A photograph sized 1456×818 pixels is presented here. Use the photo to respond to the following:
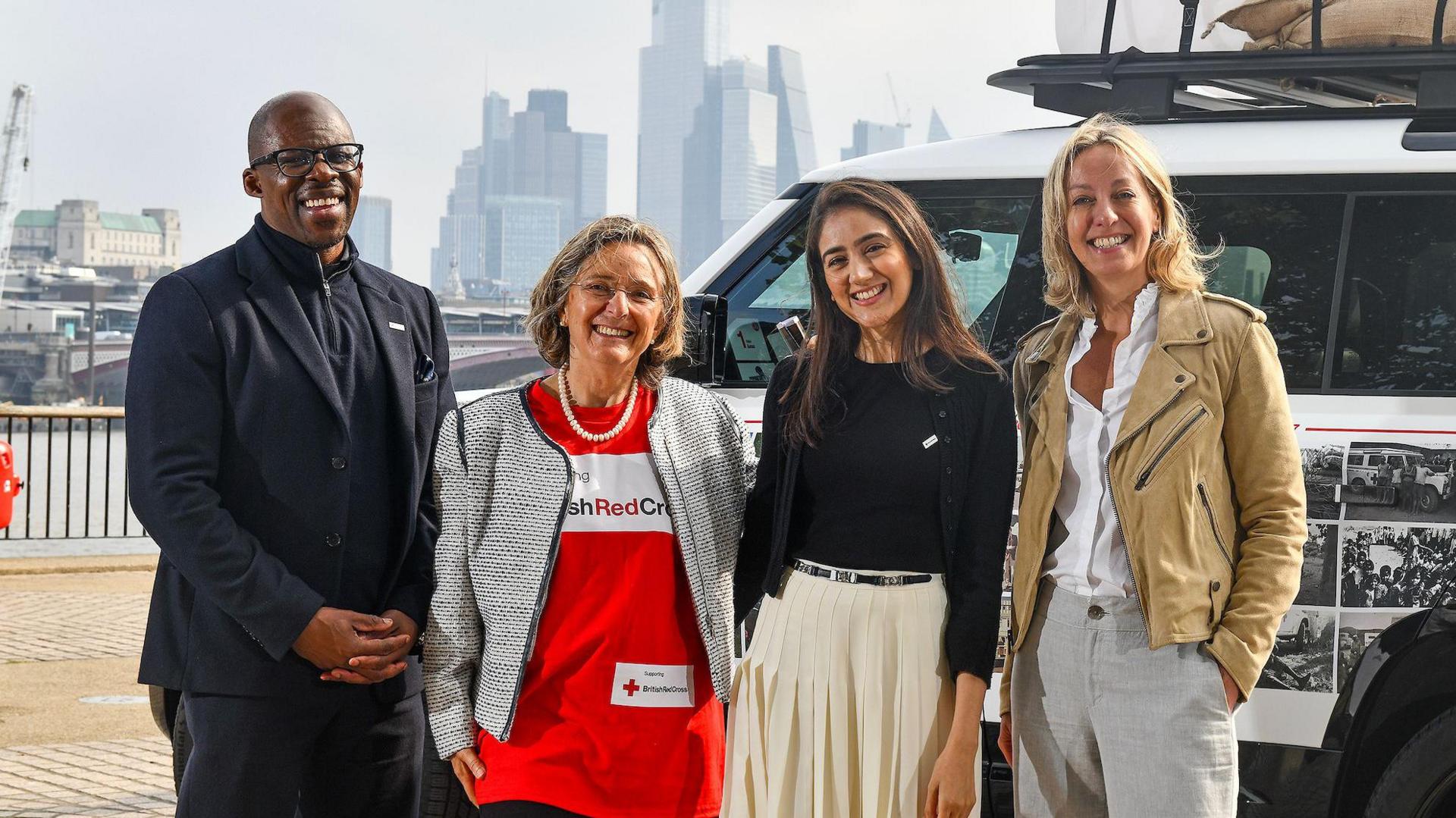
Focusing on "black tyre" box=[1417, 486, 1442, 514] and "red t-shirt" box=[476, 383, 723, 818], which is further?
"black tyre" box=[1417, 486, 1442, 514]

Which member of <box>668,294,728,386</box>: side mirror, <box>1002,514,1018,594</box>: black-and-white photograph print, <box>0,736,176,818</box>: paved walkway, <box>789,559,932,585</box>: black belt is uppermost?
<box>668,294,728,386</box>: side mirror

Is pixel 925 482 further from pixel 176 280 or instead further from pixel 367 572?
pixel 176 280

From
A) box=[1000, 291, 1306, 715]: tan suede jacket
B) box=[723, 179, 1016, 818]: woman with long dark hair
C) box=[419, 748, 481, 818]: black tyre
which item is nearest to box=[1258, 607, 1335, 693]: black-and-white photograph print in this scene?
box=[1000, 291, 1306, 715]: tan suede jacket

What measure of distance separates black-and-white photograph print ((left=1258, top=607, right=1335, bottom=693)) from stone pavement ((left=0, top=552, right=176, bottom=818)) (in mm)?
3713

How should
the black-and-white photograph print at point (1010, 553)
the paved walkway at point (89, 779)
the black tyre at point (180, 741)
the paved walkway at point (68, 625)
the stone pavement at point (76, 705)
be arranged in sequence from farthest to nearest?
the paved walkway at point (68, 625) → the stone pavement at point (76, 705) → the paved walkway at point (89, 779) → the black tyre at point (180, 741) → the black-and-white photograph print at point (1010, 553)

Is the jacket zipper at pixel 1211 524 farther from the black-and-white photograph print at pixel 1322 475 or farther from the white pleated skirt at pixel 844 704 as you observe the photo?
the black-and-white photograph print at pixel 1322 475

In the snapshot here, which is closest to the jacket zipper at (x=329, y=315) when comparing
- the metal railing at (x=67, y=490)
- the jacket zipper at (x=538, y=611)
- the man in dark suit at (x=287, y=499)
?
the man in dark suit at (x=287, y=499)

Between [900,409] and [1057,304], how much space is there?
409 millimetres

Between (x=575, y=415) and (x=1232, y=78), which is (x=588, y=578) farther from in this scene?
(x=1232, y=78)

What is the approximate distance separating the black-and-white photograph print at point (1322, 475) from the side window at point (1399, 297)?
0.21 meters

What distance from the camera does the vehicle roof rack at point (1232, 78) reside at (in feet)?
12.1

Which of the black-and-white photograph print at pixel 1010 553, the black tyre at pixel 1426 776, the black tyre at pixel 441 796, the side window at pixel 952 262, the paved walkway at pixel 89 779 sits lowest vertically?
the paved walkway at pixel 89 779

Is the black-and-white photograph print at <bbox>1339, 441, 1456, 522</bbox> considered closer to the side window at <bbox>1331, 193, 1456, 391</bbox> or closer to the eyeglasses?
the side window at <bbox>1331, 193, 1456, 391</bbox>

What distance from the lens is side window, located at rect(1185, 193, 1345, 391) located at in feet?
11.9
